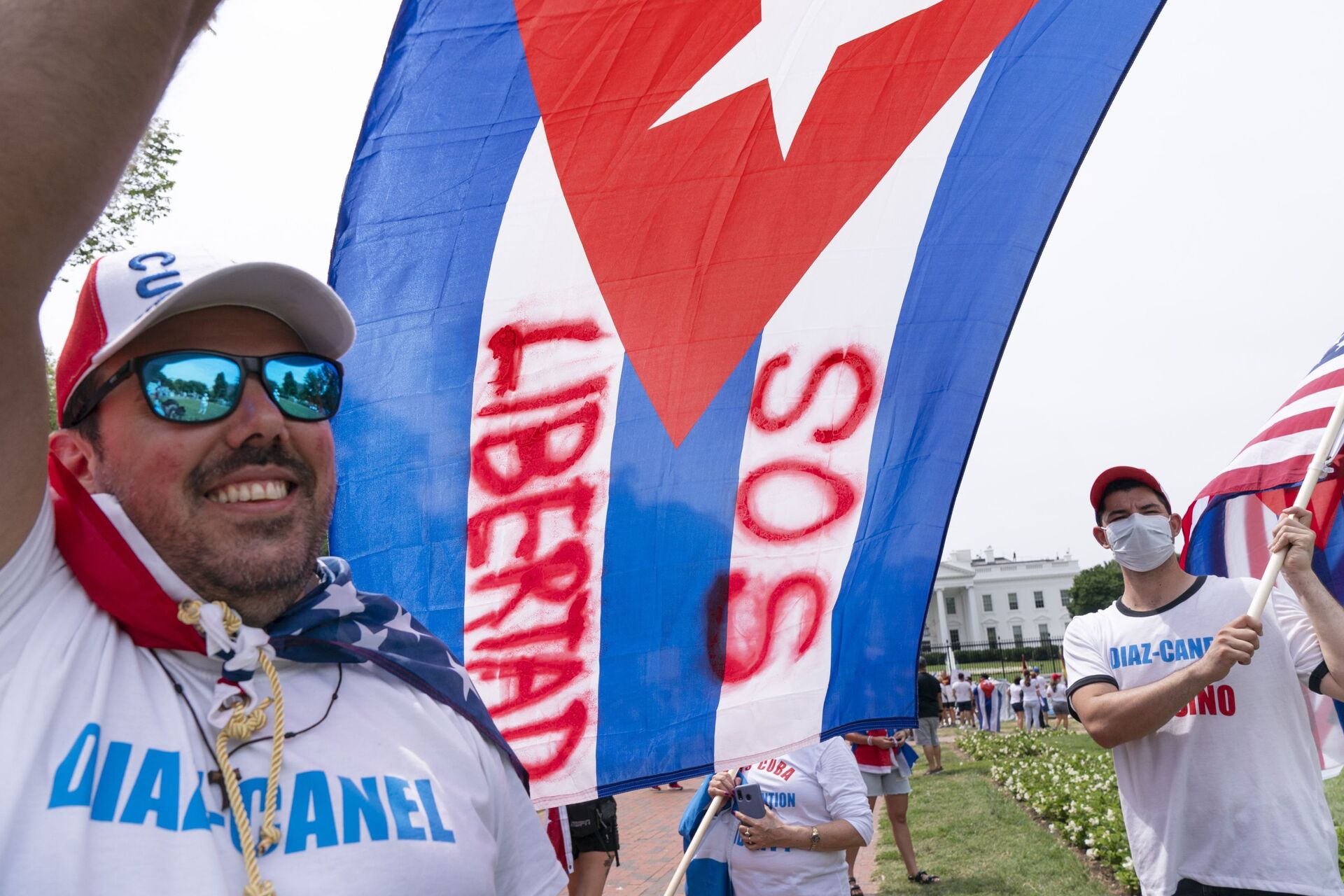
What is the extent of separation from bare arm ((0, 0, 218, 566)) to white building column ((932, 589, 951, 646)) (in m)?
101

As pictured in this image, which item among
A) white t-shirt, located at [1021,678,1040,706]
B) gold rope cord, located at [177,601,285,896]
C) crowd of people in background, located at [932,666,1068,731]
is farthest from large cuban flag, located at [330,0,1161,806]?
white t-shirt, located at [1021,678,1040,706]

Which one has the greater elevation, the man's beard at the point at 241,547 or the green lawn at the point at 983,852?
the man's beard at the point at 241,547

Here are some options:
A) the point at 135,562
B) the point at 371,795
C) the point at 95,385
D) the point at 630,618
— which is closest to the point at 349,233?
the point at 630,618

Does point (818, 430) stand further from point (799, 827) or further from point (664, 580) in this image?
point (799, 827)

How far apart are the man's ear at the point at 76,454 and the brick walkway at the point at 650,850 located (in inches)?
299

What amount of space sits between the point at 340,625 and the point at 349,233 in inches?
75.2

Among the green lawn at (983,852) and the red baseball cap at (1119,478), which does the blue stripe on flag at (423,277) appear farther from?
the green lawn at (983,852)

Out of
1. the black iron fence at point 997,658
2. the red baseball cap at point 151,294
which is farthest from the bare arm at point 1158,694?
the black iron fence at point 997,658

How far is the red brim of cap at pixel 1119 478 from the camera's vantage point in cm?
392

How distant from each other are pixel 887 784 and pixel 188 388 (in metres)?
9.07

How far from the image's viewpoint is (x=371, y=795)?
A: 1.52 metres

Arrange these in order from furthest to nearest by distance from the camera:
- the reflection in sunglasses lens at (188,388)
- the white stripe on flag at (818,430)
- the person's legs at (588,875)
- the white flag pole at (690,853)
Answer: the person's legs at (588,875) → the white stripe on flag at (818,430) → the white flag pole at (690,853) → the reflection in sunglasses lens at (188,388)

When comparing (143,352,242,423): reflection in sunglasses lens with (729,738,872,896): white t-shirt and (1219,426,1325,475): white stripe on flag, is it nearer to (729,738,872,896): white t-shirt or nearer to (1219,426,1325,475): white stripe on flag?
(729,738,872,896): white t-shirt

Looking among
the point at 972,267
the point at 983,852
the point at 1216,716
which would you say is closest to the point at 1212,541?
the point at 1216,716
